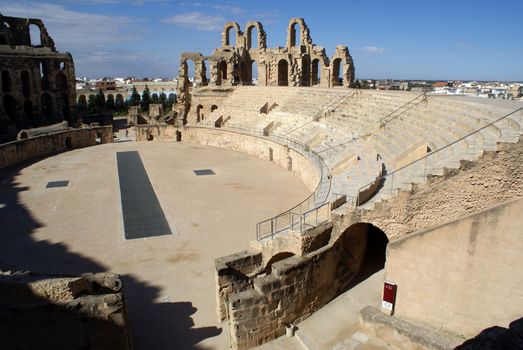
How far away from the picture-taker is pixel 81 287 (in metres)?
6.40

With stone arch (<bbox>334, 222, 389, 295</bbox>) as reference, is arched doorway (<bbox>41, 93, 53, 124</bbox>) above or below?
above

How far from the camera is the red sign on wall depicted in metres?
7.65

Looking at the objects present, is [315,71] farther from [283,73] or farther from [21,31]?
[21,31]

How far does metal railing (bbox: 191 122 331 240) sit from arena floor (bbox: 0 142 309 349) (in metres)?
0.65

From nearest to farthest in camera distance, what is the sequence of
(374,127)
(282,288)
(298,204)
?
(282,288) < (298,204) < (374,127)

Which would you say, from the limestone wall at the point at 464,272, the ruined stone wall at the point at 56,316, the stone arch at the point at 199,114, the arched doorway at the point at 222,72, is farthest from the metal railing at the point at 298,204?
the arched doorway at the point at 222,72

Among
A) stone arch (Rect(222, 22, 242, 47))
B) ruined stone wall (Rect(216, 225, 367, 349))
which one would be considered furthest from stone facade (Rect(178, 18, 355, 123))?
ruined stone wall (Rect(216, 225, 367, 349))

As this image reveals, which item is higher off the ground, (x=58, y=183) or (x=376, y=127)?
(x=376, y=127)

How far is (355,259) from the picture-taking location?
31.3 feet

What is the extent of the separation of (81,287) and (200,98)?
2581 cm

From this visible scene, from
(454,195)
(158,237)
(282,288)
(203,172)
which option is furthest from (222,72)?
(454,195)

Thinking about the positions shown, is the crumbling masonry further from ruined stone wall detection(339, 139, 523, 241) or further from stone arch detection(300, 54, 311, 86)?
ruined stone wall detection(339, 139, 523, 241)

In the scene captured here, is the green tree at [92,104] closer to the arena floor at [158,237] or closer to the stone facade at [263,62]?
the stone facade at [263,62]

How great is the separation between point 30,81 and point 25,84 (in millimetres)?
809
